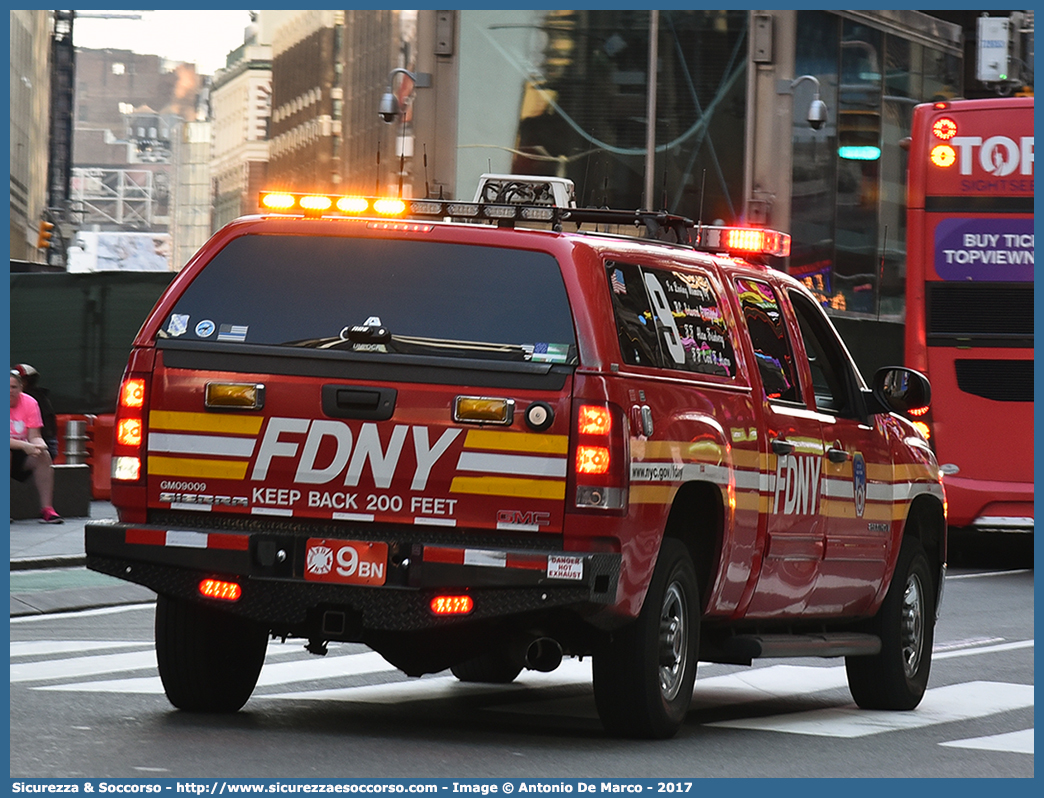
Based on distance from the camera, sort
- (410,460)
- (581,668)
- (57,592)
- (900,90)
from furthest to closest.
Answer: (900,90), (57,592), (581,668), (410,460)

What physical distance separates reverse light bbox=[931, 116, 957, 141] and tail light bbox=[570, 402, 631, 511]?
12.8m

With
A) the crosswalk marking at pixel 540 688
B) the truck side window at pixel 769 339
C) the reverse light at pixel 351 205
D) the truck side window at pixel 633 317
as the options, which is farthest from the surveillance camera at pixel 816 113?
the truck side window at pixel 633 317

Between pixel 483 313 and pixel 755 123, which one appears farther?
pixel 755 123

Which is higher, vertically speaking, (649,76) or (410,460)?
(649,76)

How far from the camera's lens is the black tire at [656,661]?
305 inches

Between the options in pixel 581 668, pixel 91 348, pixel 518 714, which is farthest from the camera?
pixel 91 348

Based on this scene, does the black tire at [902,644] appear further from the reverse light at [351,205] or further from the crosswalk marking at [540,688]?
the reverse light at [351,205]

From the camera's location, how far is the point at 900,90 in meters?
37.4

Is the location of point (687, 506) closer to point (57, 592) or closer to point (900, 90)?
point (57, 592)

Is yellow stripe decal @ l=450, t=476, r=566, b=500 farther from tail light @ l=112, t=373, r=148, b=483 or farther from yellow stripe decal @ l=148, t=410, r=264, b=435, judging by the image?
Answer: tail light @ l=112, t=373, r=148, b=483

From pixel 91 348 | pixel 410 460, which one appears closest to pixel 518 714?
pixel 410 460

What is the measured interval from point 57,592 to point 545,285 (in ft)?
25.9

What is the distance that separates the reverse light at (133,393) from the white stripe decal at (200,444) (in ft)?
0.44

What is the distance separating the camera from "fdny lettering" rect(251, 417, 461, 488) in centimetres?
754
